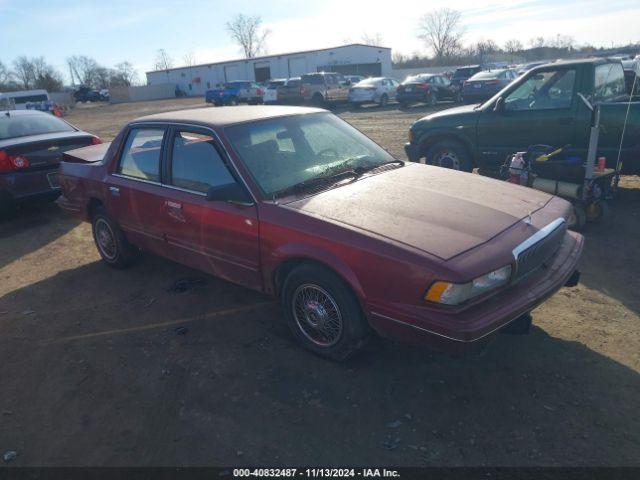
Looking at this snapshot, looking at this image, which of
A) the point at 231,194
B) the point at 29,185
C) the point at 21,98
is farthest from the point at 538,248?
the point at 21,98

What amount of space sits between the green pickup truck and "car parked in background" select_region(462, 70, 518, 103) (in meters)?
14.3

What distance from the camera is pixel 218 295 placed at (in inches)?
182

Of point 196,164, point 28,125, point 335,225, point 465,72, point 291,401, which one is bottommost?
point 291,401

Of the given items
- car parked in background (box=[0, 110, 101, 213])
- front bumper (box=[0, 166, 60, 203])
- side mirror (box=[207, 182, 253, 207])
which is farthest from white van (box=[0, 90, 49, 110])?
side mirror (box=[207, 182, 253, 207])

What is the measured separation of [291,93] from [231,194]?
77.3 feet

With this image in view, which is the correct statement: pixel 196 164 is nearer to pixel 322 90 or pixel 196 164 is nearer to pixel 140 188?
pixel 140 188

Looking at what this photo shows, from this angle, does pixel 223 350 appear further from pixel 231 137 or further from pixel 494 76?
pixel 494 76

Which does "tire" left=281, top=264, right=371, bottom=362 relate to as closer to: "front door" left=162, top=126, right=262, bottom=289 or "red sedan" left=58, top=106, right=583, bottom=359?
Result: "red sedan" left=58, top=106, right=583, bottom=359

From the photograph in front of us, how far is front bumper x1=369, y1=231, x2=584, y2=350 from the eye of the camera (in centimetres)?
268

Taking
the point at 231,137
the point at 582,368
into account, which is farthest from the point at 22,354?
the point at 582,368

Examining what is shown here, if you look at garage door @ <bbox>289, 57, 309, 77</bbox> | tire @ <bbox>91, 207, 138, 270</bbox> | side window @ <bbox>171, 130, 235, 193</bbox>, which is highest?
garage door @ <bbox>289, 57, 309, 77</bbox>

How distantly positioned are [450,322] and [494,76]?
20697 mm

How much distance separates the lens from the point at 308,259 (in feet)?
10.7

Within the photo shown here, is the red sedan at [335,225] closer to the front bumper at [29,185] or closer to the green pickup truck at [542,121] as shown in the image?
the front bumper at [29,185]
